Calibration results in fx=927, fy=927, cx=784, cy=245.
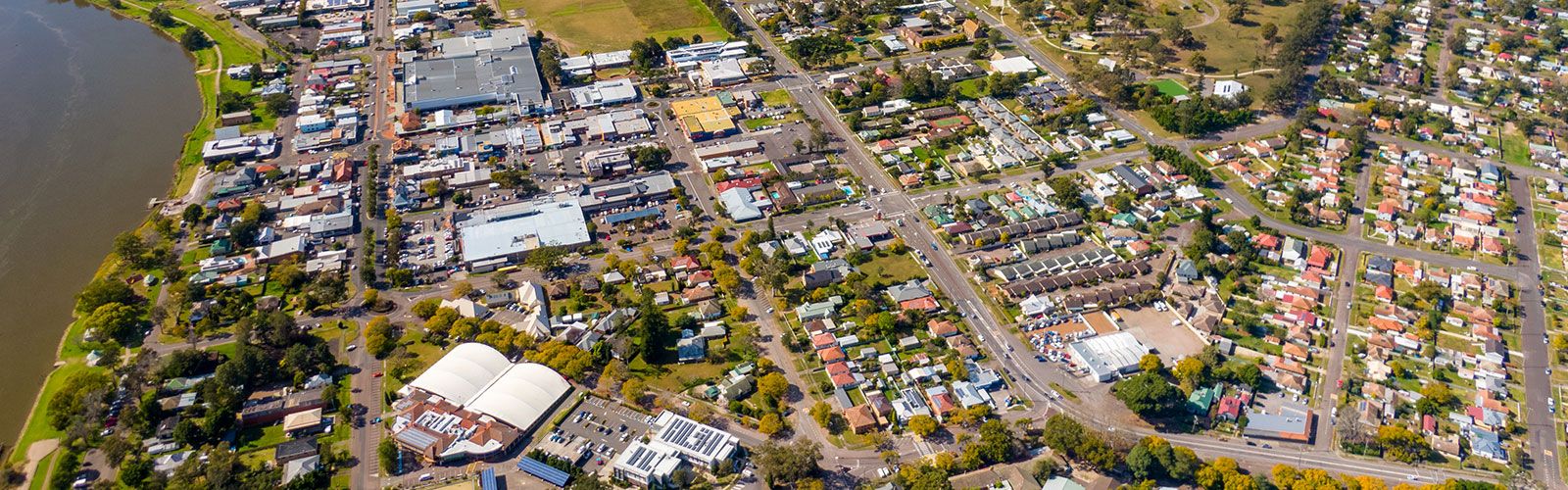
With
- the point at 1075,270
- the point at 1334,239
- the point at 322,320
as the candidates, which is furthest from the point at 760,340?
the point at 1334,239

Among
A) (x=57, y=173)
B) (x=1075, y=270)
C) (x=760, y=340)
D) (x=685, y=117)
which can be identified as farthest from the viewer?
(x=685, y=117)

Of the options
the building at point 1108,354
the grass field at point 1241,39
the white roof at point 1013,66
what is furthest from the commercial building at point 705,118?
the grass field at point 1241,39

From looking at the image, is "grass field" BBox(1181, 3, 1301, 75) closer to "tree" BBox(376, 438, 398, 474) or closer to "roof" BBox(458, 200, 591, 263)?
"roof" BBox(458, 200, 591, 263)

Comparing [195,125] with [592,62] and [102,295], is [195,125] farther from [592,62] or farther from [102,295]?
[592,62]

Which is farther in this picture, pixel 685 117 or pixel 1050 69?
pixel 1050 69

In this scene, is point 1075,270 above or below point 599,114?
below

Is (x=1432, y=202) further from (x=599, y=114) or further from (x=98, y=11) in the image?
(x=98, y=11)

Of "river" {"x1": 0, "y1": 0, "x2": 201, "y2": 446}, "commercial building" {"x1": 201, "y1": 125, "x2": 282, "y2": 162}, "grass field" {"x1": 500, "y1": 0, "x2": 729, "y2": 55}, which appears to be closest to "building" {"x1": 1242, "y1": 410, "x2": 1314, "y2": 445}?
"river" {"x1": 0, "y1": 0, "x2": 201, "y2": 446}

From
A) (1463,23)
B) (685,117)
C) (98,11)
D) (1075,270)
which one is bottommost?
(1463,23)
